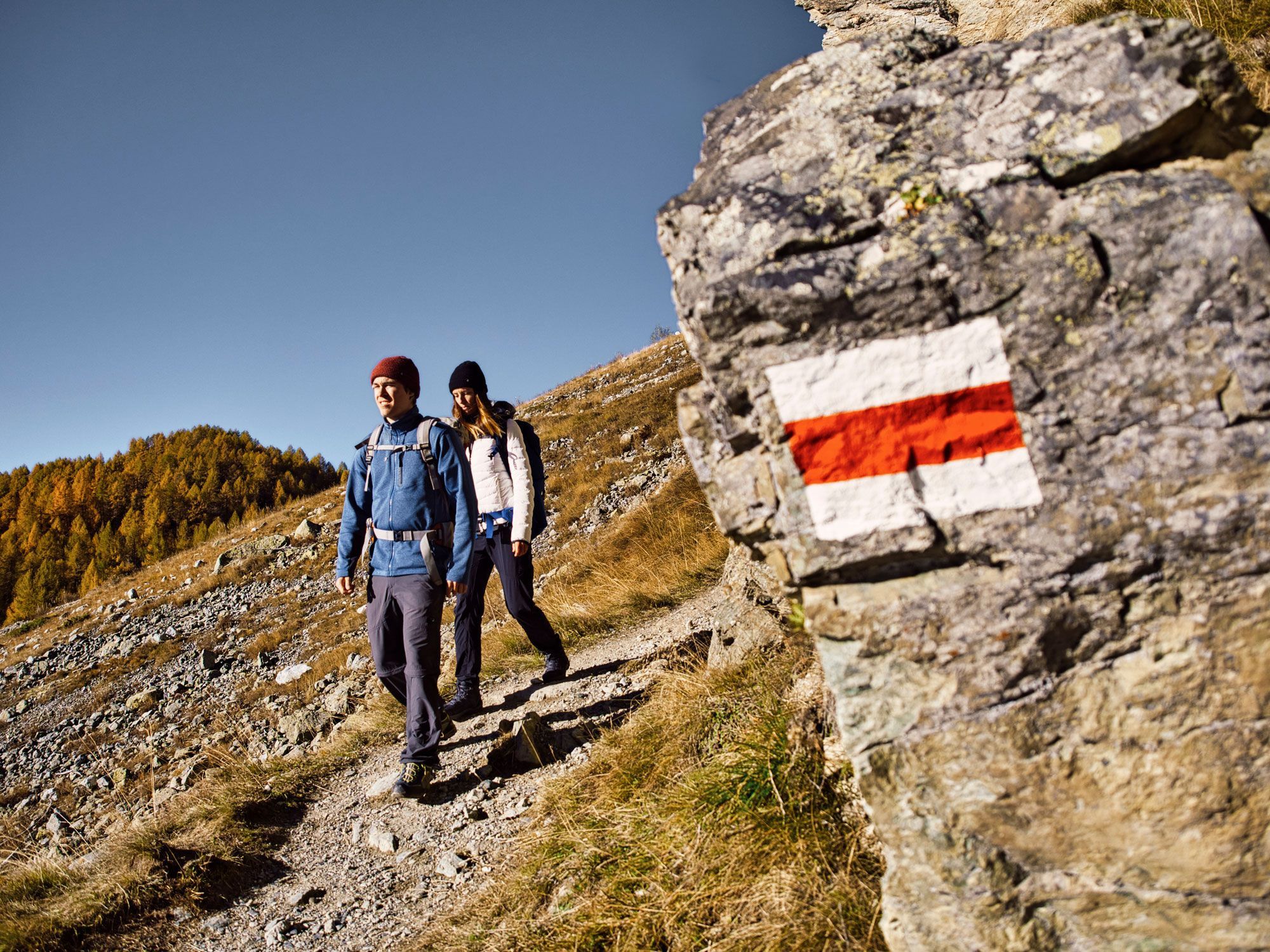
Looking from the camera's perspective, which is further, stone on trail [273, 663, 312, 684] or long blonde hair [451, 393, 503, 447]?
stone on trail [273, 663, 312, 684]

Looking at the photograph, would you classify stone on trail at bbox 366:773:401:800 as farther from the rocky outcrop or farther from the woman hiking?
the rocky outcrop

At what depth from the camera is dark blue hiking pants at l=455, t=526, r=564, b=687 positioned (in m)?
5.27

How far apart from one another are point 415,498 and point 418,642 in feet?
3.13

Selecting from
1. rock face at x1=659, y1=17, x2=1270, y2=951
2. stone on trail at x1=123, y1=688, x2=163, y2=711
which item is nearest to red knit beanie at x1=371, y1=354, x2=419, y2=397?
rock face at x1=659, y1=17, x2=1270, y2=951

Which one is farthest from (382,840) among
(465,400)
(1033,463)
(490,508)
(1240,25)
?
(1240,25)

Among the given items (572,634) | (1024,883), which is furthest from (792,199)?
(572,634)

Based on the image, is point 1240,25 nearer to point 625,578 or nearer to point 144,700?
point 625,578

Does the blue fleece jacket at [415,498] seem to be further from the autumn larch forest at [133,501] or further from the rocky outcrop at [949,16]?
the autumn larch forest at [133,501]

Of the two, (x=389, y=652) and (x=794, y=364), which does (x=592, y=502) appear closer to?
(x=389, y=652)

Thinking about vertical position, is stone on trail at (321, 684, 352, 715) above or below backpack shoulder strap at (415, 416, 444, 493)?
below

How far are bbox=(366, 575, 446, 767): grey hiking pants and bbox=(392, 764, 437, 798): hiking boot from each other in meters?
0.04

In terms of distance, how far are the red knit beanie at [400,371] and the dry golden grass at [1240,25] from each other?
463cm

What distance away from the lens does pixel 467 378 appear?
537 centimetres

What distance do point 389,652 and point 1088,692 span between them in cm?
418
